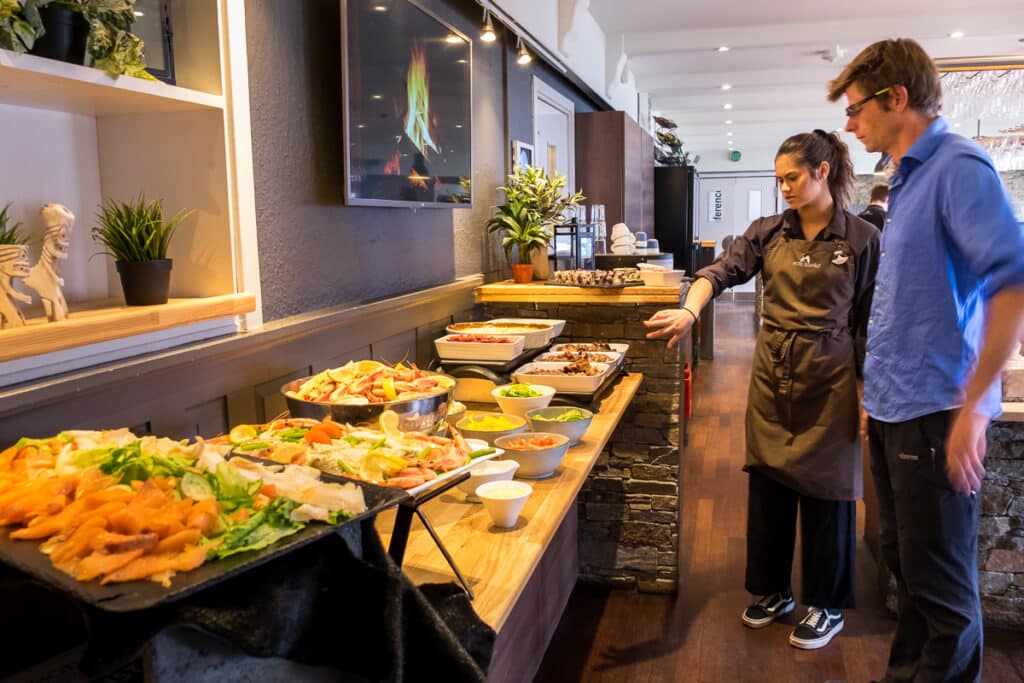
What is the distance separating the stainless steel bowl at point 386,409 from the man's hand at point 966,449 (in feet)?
3.71

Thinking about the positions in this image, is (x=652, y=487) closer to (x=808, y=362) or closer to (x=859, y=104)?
(x=808, y=362)

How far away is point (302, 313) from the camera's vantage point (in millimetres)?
2211

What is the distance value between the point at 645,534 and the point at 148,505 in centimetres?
246

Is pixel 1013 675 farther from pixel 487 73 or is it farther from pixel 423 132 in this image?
pixel 487 73

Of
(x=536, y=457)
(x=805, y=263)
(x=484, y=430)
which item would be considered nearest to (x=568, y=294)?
(x=805, y=263)

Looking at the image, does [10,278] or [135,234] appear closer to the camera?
[10,278]

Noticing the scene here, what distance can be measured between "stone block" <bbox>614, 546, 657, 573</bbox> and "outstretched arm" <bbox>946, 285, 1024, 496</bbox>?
150 centimetres

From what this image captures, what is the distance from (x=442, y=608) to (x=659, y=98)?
1021 cm

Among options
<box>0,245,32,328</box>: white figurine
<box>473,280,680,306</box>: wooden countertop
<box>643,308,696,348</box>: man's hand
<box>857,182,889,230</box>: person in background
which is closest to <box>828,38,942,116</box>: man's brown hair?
<box>643,308,696,348</box>: man's hand

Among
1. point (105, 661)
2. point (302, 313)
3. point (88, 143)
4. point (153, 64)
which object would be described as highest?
point (153, 64)

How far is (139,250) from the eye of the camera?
1.59 metres

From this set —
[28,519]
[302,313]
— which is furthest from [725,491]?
[28,519]

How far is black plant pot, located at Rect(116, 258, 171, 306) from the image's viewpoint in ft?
5.21

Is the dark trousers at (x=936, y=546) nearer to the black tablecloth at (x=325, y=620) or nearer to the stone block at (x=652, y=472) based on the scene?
the stone block at (x=652, y=472)
